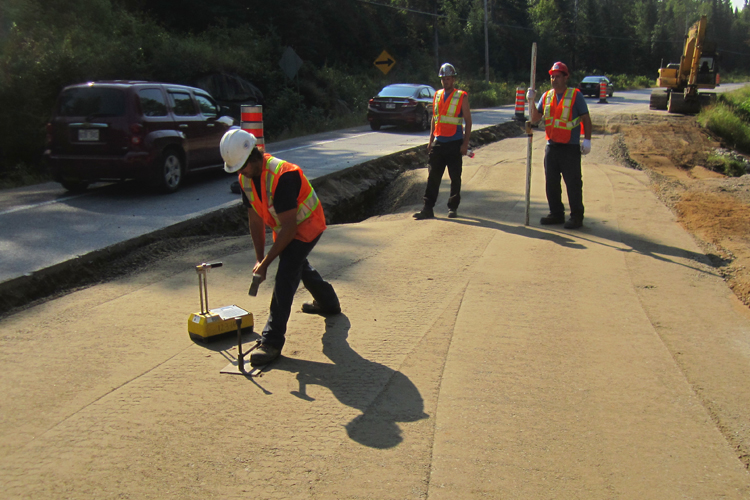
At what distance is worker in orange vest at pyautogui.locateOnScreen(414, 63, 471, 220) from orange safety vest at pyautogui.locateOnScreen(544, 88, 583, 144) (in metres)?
1.03

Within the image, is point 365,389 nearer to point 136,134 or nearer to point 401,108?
point 136,134

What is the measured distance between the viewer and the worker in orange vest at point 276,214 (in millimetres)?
4254

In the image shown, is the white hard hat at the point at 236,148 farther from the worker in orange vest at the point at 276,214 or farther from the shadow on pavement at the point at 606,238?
the shadow on pavement at the point at 606,238

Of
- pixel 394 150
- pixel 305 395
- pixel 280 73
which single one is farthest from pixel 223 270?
pixel 280 73

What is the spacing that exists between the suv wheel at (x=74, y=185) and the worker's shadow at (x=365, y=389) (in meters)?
7.56

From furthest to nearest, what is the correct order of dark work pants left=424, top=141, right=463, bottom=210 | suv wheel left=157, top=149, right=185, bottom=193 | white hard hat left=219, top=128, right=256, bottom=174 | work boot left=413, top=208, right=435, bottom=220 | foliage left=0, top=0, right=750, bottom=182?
foliage left=0, top=0, right=750, bottom=182 < suv wheel left=157, top=149, right=185, bottom=193 < work boot left=413, top=208, right=435, bottom=220 < dark work pants left=424, top=141, right=463, bottom=210 < white hard hat left=219, top=128, right=256, bottom=174

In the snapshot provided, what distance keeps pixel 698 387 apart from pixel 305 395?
2519mm

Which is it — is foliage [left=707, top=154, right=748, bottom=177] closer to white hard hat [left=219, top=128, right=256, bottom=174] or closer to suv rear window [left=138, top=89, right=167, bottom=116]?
suv rear window [left=138, top=89, right=167, bottom=116]

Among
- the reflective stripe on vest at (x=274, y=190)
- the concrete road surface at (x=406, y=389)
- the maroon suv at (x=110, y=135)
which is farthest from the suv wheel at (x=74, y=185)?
the reflective stripe on vest at (x=274, y=190)

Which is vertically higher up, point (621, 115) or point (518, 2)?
point (518, 2)

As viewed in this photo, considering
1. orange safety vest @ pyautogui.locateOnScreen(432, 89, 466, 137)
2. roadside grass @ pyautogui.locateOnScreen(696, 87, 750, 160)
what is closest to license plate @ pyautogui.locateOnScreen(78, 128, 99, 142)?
orange safety vest @ pyautogui.locateOnScreen(432, 89, 466, 137)

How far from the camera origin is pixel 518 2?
7781 centimetres

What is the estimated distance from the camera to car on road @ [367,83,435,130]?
21.9 metres

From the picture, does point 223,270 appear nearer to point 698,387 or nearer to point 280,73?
point 698,387
